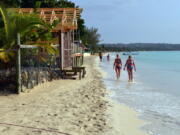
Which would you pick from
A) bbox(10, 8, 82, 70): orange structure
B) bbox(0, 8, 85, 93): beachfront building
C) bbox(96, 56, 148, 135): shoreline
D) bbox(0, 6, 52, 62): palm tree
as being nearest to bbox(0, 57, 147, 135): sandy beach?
bbox(96, 56, 148, 135): shoreline

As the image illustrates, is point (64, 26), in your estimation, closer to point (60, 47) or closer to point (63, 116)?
point (60, 47)

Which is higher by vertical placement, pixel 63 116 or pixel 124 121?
pixel 63 116

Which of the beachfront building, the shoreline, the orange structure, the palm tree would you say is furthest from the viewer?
the orange structure

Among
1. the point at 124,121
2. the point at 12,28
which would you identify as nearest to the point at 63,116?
the point at 124,121

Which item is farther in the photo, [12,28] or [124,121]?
[12,28]

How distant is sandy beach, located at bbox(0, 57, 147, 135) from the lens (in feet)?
19.9

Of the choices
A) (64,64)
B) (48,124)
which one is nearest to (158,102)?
(48,124)

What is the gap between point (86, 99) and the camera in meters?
9.85

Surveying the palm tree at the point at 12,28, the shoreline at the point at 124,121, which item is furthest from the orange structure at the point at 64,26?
the shoreline at the point at 124,121

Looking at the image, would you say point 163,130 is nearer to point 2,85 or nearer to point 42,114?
point 42,114

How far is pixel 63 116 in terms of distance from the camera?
7.20 m

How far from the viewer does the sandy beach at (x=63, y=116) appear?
19.9 feet

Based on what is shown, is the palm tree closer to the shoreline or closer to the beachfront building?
the beachfront building

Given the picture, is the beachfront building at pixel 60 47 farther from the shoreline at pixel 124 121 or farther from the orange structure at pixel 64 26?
the shoreline at pixel 124 121
